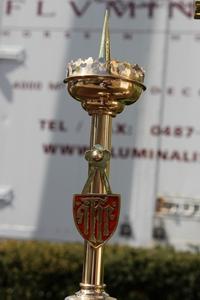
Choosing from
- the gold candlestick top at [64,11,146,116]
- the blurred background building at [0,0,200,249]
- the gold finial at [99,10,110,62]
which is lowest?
the gold candlestick top at [64,11,146,116]

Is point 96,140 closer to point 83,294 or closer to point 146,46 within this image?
point 83,294

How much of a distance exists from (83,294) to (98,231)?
146 millimetres

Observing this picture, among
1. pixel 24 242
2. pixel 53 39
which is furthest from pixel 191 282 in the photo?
pixel 53 39

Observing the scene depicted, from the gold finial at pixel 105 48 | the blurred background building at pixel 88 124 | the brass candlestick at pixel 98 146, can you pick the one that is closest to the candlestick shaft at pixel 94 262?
the brass candlestick at pixel 98 146

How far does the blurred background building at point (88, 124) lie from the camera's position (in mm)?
4422

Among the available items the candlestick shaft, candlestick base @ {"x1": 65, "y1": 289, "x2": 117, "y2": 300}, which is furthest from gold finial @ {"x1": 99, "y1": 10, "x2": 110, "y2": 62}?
candlestick base @ {"x1": 65, "y1": 289, "x2": 117, "y2": 300}

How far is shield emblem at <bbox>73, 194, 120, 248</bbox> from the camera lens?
1.55m

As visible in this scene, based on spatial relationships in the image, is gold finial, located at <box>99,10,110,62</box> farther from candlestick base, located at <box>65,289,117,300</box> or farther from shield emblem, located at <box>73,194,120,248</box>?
candlestick base, located at <box>65,289,117,300</box>

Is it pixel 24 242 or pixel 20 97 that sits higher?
pixel 20 97

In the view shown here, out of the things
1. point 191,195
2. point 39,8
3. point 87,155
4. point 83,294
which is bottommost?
point 83,294

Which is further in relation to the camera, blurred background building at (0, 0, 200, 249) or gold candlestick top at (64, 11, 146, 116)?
blurred background building at (0, 0, 200, 249)

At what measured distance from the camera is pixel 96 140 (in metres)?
1.63

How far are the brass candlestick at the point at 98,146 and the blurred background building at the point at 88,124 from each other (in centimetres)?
280

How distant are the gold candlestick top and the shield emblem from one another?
0.22 m
